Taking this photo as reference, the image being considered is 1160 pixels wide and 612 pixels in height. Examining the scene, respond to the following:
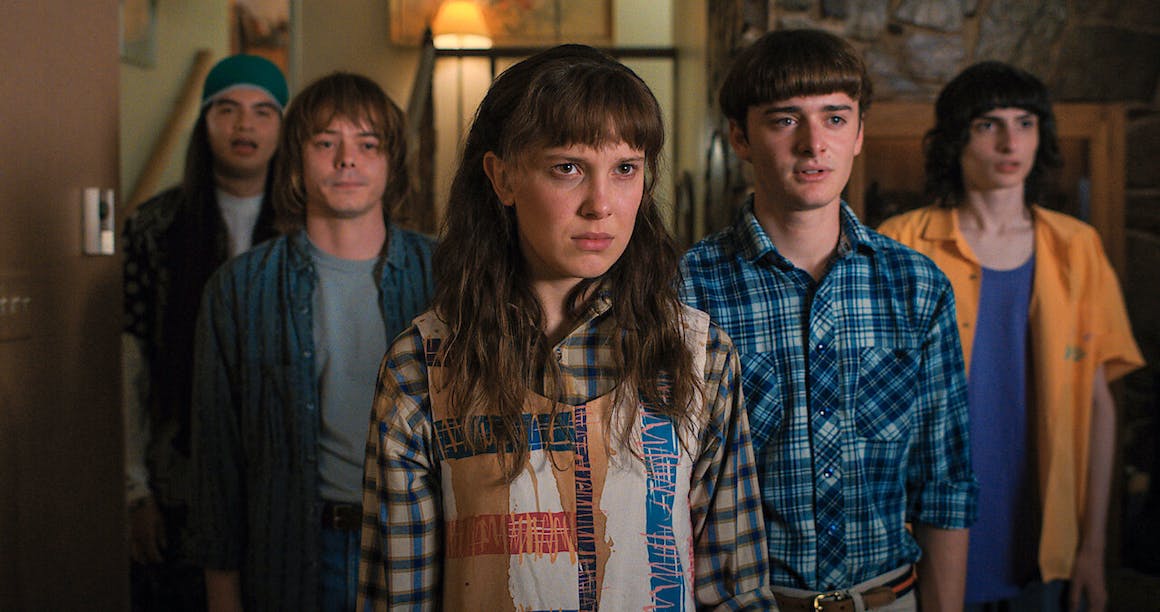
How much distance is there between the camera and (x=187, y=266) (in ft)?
7.61

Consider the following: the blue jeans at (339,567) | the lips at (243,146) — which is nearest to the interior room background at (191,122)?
the lips at (243,146)

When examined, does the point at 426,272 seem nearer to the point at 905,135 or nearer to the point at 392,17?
the point at 905,135

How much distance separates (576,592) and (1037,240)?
154 cm

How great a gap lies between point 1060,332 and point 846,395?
2.86 ft

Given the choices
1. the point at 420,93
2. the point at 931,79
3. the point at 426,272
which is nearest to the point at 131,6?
the point at 420,93

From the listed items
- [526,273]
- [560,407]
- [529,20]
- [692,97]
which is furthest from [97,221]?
[529,20]

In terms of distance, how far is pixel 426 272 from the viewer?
6.22 feet

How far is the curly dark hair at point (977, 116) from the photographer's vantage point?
2254mm

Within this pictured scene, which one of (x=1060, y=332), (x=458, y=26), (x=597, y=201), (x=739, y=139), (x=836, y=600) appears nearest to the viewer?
(x=597, y=201)

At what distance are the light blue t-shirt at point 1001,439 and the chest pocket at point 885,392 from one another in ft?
2.06

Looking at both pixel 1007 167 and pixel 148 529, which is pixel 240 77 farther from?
pixel 1007 167

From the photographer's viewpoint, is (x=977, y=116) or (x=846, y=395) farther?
(x=977, y=116)

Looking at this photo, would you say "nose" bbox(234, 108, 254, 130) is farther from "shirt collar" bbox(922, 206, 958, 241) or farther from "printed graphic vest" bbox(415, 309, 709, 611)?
"shirt collar" bbox(922, 206, 958, 241)

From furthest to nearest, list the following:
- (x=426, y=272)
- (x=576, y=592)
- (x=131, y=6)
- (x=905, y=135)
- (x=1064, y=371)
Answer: (x=131, y=6) → (x=905, y=135) → (x=1064, y=371) → (x=426, y=272) → (x=576, y=592)
